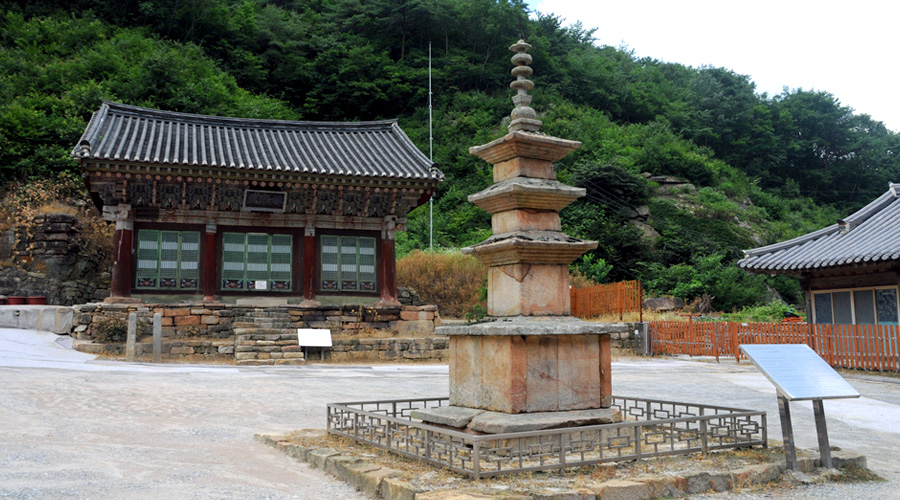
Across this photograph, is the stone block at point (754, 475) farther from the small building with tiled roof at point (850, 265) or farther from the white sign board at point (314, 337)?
the white sign board at point (314, 337)

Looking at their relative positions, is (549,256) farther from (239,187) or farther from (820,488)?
(239,187)

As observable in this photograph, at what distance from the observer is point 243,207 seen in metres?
20.6

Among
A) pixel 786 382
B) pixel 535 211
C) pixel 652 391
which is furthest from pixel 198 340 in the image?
pixel 786 382

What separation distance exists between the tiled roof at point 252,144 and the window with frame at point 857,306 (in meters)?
11.6

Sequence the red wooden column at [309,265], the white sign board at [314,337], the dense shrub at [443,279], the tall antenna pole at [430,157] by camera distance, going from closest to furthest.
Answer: the white sign board at [314,337], the red wooden column at [309,265], the dense shrub at [443,279], the tall antenna pole at [430,157]

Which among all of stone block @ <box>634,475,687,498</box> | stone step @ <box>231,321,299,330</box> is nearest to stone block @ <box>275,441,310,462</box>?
stone block @ <box>634,475,687,498</box>

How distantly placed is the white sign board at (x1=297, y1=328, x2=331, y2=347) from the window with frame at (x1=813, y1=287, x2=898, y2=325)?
13.9 m

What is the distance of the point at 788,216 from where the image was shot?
42.1 m

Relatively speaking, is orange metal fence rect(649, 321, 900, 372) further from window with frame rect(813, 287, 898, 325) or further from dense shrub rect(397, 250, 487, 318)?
dense shrub rect(397, 250, 487, 318)

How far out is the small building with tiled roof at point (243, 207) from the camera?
19562 mm

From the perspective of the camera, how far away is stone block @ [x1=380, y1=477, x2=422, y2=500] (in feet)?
16.9

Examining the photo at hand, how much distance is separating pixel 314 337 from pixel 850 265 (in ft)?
46.4

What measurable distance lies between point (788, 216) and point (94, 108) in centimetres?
3869

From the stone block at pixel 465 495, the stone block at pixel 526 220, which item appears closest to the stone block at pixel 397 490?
the stone block at pixel 465 495
